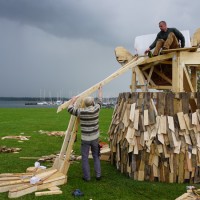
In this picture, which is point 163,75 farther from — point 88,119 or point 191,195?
point 191,195

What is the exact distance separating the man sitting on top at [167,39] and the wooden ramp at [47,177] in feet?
2.85

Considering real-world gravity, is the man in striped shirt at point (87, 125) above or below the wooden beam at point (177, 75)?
below

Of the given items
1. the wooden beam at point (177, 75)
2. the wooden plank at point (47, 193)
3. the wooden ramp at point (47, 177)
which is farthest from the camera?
the wooden beam at point (177, 75)

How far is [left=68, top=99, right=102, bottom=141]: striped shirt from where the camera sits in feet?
27.0

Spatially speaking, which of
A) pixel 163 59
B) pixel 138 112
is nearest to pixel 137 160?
pixel 138 112

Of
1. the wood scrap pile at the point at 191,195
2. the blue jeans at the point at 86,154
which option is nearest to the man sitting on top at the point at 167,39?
the blue jeans at the point at 86,154

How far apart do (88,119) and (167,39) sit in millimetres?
3042

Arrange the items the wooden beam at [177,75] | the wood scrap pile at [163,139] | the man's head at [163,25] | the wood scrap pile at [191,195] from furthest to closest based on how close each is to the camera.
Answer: the man's head at [163,25]
the wooden beam at [177,75]
the wood scrap pile at [163,139]
the wood scrap pile at [191,195]

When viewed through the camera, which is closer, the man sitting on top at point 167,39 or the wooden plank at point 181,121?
the wooden plank at point 181,121

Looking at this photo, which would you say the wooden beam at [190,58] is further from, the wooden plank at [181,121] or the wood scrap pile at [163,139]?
the wooden plank at [181,121]

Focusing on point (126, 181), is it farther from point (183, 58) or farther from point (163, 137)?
point (183, 58)

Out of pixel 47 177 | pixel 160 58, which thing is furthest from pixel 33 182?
pixel 160 58

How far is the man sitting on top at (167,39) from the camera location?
883cm

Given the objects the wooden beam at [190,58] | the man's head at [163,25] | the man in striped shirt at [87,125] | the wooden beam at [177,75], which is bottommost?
the man in striped shirt at [87,125]
